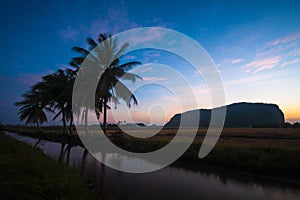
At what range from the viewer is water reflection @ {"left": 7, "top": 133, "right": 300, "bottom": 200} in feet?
21.0

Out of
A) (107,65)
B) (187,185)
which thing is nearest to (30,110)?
(107,65)

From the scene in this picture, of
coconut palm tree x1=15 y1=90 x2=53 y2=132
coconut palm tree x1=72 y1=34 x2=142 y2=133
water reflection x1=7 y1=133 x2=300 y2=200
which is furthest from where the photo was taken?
coconut palm tree x1=15 y1=90 x2=53 y2=132

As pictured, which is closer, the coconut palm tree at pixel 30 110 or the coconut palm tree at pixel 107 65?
the coconut palm tree at pixel 107 65

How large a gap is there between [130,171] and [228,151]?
5.88 m

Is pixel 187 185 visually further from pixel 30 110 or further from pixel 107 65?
pixel 30 110

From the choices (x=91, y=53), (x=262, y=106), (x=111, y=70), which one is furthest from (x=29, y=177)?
(x=262, y=106)

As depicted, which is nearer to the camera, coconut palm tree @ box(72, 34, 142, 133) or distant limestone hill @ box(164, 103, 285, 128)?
coconut palm tree @ box(72, 34, 142, 133)

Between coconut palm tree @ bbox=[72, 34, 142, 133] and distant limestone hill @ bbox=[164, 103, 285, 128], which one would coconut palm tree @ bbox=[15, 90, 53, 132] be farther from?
distant limestone hill @ bbox=[164, 103, 285, 128]

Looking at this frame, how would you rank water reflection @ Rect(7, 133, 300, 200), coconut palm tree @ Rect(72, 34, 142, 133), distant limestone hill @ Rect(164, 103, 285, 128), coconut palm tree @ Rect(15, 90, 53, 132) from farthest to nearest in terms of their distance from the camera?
distant limestone hill @ Rect(164, 103, 285, 128), coconut palm tree @ Rect(15, 90, 53, 132), coconut palm tree @ Rect(72, 34, 142, 133), water reflection @ Rect(7, 133, 300, 200)

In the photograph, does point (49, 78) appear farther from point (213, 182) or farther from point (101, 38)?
point (213, 182)

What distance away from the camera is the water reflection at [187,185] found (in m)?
6.39

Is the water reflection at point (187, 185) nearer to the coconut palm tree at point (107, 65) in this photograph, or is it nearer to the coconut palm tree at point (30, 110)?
the coconut palm tree at point (107, 65)

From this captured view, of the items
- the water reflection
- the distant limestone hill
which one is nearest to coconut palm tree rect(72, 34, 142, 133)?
the water reflection

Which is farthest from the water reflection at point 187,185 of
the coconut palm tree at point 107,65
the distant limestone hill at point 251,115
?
the distant limestone hill at point 251,115
